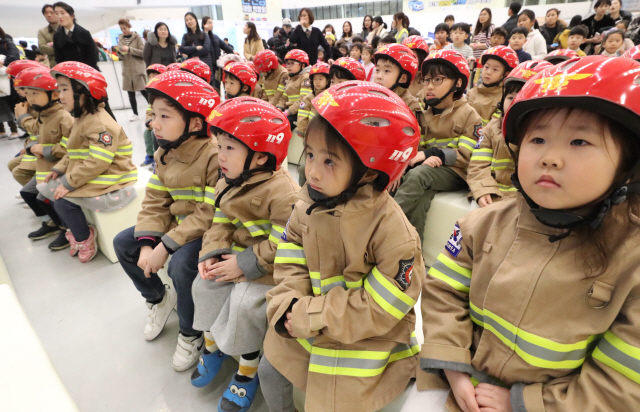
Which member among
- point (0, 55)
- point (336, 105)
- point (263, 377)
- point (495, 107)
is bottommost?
point (263, 377)

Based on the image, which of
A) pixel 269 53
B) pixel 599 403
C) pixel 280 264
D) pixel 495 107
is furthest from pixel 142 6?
pixel 599 403

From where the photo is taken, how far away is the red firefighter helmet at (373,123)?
0.92 metres

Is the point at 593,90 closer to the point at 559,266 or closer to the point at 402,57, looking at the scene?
the point at 559,266

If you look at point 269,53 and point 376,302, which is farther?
point 269,53

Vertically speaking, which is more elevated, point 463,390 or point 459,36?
point 459,36

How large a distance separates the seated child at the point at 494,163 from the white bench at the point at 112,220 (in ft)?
7.31

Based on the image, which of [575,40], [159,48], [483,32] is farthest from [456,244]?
[483,32]

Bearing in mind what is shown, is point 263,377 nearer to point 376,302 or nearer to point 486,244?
point 376,302

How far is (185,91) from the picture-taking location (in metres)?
1.58

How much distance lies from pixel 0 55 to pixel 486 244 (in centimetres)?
697

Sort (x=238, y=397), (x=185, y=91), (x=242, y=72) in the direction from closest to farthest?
(x=238, y=397)
(x=185, y=91)
(x=242, y=72)

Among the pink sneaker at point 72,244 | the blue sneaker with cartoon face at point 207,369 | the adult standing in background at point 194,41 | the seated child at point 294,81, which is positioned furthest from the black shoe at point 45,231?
the adult standing in background at point 194,41

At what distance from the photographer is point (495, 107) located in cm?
275

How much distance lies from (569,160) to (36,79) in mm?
3062
